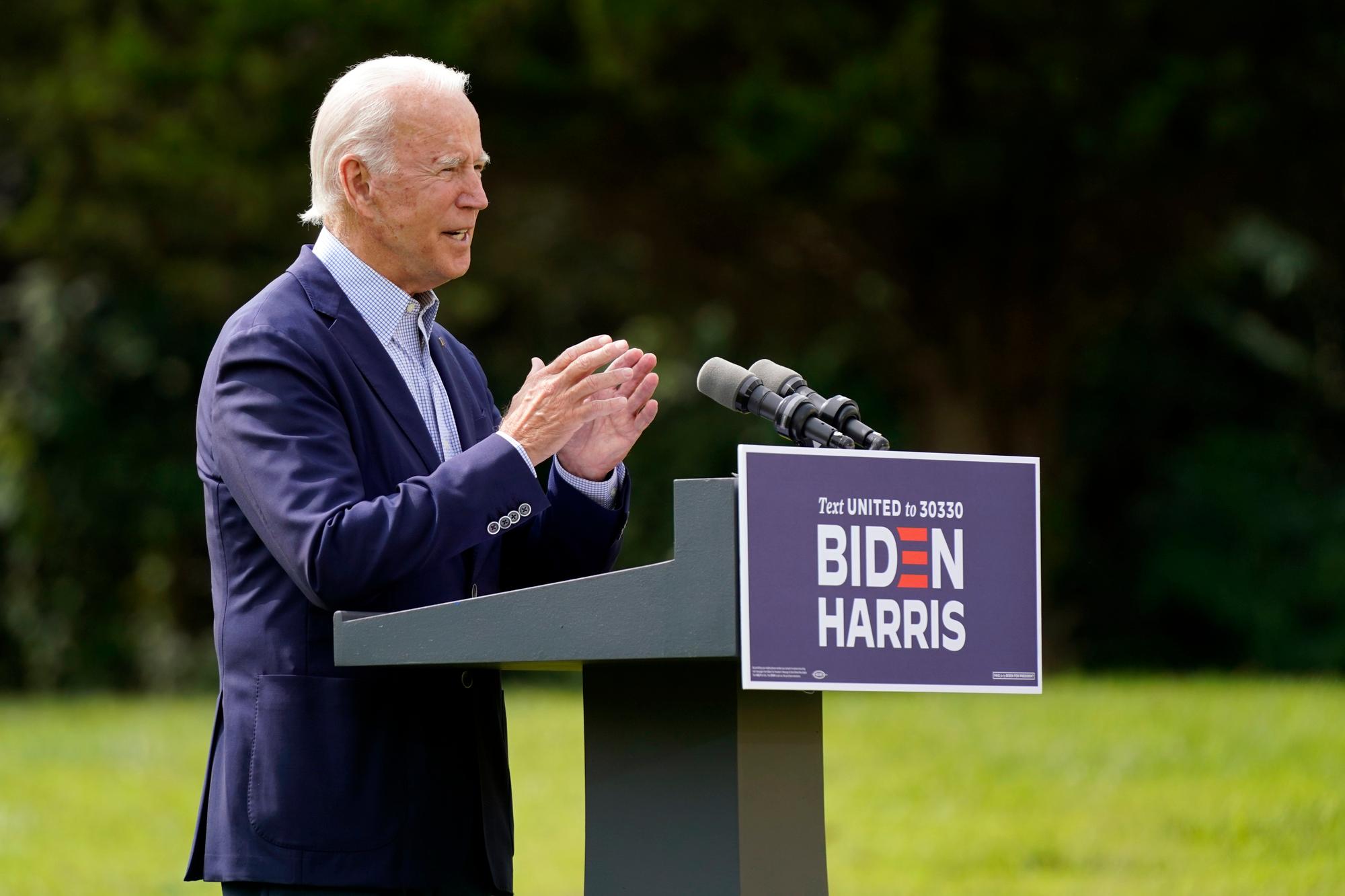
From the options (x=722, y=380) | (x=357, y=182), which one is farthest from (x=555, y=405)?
(x=357, y=182)

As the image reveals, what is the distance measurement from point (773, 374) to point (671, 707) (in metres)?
0.46

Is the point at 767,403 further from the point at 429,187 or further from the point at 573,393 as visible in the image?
the point at 429,187

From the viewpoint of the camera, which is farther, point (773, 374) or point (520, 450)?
point (773, 374)

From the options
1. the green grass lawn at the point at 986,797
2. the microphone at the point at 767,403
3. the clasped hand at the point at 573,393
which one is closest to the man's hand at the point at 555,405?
the clasped hand at the point at 573,393

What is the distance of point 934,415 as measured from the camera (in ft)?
42.1

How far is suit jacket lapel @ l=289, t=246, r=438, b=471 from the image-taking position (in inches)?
90.4

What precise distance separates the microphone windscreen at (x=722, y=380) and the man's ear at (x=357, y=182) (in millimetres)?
535

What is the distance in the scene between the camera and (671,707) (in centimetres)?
214

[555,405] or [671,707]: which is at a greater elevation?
[555,405]

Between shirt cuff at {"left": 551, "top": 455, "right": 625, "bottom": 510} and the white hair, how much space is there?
499 mm

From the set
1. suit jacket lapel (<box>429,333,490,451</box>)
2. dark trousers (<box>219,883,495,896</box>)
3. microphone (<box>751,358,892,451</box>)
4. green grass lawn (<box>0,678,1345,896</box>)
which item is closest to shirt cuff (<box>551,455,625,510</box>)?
suit jacket lapel (<box>429,333,490,451</box>)

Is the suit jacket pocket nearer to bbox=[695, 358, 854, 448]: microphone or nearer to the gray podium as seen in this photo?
the gray podium

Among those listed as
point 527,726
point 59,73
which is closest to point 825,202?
point 527,726

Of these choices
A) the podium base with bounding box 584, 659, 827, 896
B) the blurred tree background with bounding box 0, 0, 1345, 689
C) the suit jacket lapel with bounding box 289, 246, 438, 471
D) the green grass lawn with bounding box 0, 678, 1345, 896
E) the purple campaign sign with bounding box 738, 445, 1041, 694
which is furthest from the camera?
the blurred tree background with bounding box 0, 0, 1345, 689
